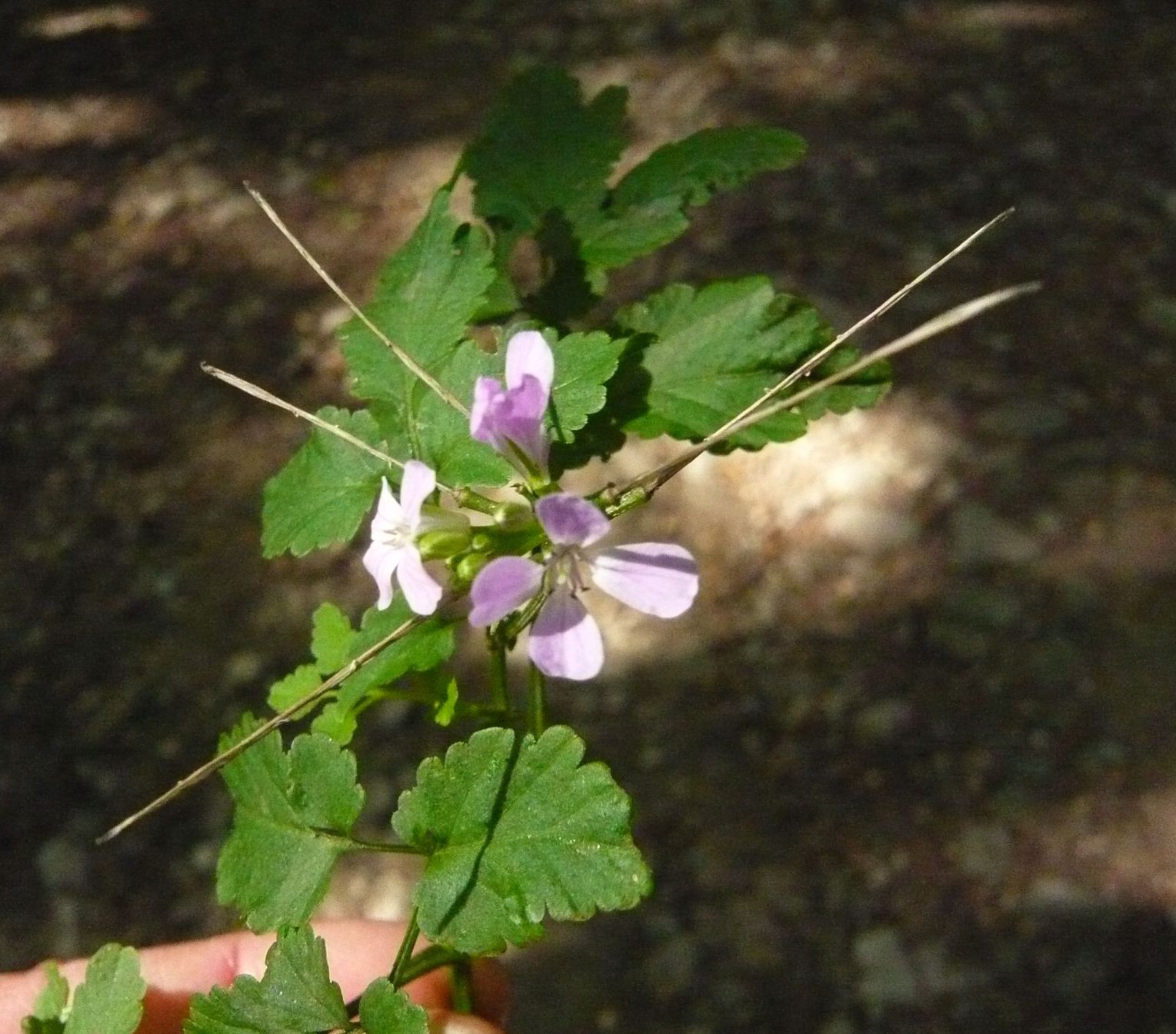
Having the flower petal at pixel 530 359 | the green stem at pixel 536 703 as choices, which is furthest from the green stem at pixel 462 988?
the flower petal at pixel 530 359

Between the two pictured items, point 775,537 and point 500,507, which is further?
point 775,537

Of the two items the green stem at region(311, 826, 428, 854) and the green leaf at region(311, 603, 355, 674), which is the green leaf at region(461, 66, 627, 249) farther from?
the green stem at region(311, 826, 428, 854)

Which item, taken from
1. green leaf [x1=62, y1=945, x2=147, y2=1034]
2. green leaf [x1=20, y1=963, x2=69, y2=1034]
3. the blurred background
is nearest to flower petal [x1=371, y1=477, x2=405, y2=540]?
→ green leaf [x1=62, y1=945, x2=147, y2=1034]

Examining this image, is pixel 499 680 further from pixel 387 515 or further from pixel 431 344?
pixel 431 344

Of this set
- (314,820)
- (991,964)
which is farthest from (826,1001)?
(314,820)

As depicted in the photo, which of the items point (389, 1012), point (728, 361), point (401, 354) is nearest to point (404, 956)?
point (389, 1012)

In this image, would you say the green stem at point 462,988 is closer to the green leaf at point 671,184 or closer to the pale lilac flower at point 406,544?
the pale lilac flower at point 406,544
